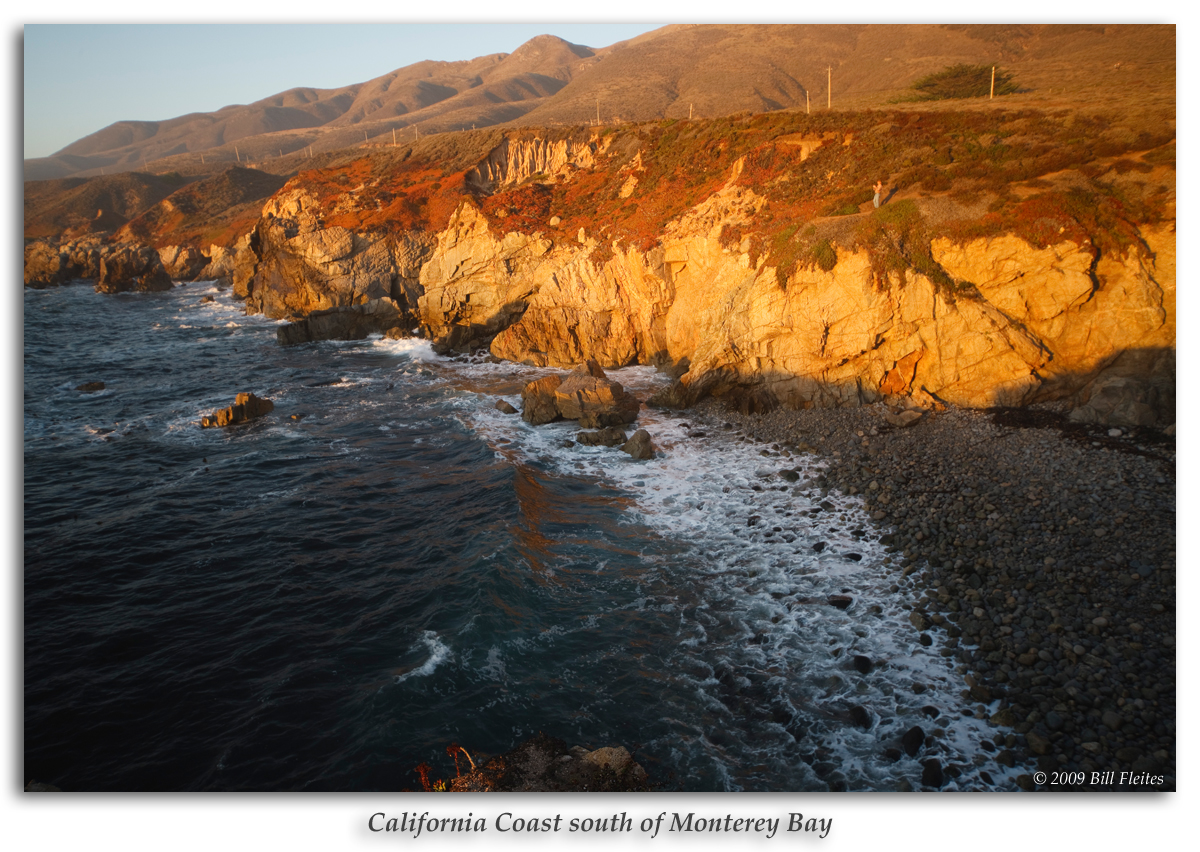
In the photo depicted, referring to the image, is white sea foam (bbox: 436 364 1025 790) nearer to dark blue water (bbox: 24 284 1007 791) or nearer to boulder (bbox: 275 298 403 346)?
dark blue water (bbox: 24 284 1007 791)

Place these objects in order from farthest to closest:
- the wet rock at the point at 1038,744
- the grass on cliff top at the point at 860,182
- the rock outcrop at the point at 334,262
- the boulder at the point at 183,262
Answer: the boulder at the point at 183,262 → the rock outcrop at the point at 334,262 → the grass on cliff top at the point at 860,182 → the wet rock at the point at 1038,744

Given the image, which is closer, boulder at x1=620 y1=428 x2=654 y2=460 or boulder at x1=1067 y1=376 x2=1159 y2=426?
boulder at x1=1067 y1=376 x2=1159 y2=426

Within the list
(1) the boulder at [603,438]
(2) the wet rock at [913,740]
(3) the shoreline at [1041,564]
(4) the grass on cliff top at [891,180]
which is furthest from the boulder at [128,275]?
(2) the wet rock at [913,740]

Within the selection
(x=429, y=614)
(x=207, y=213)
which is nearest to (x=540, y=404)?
(x=429, y=614)

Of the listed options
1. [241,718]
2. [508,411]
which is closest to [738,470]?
[508,411]

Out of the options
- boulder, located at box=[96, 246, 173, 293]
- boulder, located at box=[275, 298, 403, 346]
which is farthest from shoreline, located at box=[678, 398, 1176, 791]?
boulder, located at box=[96, 246, 173, 293]

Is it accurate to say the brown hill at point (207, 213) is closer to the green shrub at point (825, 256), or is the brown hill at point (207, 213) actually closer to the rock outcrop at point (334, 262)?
the rock outcrop at point (334, 262)
